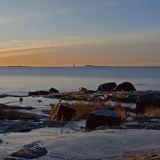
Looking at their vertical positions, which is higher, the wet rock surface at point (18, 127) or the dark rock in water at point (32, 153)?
the dark rock in water at point (32, 153)

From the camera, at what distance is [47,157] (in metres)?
8.56

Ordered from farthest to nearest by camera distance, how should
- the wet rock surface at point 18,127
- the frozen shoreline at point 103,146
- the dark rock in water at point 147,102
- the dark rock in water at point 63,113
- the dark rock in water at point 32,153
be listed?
1. the dark rock in water at point 147,102
2. the dark rock in water at point 63,113
3. the wet rock surface at point 18,127
4. the dark rock in water at point 32,153
5. the frozen shoreline at point 103,146

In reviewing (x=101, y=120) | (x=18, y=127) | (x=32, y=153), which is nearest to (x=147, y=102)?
(x=101, y=120)

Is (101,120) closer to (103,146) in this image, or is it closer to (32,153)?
(103,146)

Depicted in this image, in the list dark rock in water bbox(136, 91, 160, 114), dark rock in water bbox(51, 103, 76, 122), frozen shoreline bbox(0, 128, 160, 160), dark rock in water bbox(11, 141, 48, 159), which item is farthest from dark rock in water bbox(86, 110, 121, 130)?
dark rock in water bbox(136, 91, 160, 114)

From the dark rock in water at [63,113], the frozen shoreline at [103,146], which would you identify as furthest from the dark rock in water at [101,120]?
the dark rock in water at [63,113]

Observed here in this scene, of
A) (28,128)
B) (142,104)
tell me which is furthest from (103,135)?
(142,104)

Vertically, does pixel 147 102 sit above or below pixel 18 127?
above

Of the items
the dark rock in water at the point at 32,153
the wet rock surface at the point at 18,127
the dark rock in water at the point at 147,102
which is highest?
the dark rock in water at the point at 147,102

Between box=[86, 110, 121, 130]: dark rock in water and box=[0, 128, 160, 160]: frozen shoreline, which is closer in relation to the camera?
box=[0, 128, 160, 160]: frozen shoreline

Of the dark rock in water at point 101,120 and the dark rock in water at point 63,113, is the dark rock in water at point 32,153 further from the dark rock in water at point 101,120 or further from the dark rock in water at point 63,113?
the dark rock in water at point 63,113

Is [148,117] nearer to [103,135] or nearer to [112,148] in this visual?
[103,135]

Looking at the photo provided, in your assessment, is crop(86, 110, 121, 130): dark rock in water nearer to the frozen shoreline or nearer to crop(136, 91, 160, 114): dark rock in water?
the frozen shoreline

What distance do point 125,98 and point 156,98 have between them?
49.8ft
